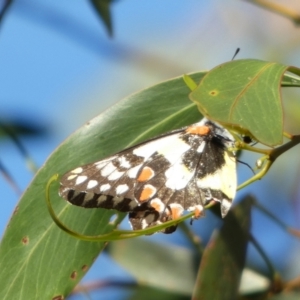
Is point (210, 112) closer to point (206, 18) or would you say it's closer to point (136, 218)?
point (136, 218)

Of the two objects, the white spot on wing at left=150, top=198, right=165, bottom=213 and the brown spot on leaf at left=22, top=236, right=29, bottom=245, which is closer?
the white spot on wing at left=150, top=198, right=165, bottom=213

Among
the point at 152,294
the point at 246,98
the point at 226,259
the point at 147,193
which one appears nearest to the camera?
the point at 246,98

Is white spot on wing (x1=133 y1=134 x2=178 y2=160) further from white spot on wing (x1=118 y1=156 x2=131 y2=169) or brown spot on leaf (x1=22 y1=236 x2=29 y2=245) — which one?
brown spot on leaf (x1=22 y1=236 x2=29 y2=245)

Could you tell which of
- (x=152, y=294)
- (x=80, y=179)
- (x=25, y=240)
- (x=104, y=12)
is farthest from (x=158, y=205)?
(x=104, y=12)

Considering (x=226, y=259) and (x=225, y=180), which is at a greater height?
(x=225, y=180)

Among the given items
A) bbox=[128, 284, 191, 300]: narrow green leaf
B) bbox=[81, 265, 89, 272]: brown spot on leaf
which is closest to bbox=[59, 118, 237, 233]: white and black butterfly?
bbox=[81, 265, 89, 272]: brown spot on leaf

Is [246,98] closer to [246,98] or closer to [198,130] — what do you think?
[246,98]
